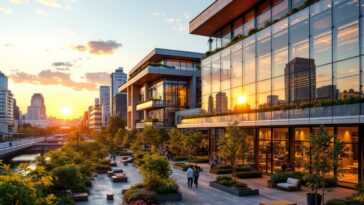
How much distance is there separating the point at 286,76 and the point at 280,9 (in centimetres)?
719

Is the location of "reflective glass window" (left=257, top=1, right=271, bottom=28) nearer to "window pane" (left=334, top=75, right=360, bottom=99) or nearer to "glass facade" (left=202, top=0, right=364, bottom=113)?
"glass facade" (left=202, top=0, right=364, bottom=113)

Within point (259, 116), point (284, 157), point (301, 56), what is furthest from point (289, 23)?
point (284, 157)

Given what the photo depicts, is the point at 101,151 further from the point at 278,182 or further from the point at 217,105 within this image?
the point at 278,182

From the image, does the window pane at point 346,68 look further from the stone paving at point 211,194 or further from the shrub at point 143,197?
the shrub at point 143,197

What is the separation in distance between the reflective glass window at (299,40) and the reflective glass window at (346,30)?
11.1 feet

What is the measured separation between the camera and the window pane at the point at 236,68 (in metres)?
38.8

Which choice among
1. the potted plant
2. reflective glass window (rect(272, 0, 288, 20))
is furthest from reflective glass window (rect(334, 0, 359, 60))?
the potted plant

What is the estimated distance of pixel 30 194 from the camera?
7449mm

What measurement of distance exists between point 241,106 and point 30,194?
32.7 metres

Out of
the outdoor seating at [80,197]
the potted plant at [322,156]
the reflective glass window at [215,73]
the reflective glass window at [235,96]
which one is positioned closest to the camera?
the potted plant at [322,156]

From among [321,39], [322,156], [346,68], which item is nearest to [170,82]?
[321,39]

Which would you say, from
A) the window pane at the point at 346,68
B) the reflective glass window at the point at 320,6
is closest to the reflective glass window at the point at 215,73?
the reflective glass window at the point at 320,6

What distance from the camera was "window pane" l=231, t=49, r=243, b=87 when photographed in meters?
38.8

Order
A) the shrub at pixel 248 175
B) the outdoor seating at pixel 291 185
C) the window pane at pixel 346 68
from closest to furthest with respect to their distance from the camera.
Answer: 1. the window pane at pixel 346 68
2. the outdoor seating at pixel 291 185
3. the shrub at pixel 248 175
